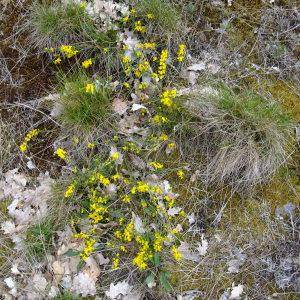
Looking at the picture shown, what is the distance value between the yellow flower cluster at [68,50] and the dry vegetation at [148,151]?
2cm

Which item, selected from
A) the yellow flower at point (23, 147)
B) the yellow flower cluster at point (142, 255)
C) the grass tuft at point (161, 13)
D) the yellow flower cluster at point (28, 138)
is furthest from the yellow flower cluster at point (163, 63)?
the yellow flower cluster at point (142, 255)

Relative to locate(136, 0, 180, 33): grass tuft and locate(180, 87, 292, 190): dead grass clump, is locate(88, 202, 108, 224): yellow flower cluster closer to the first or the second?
locate(180, 87, 292, 190): dead grass clump

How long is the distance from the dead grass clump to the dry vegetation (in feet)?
0.04

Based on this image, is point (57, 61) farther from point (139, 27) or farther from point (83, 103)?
point (139, 27)

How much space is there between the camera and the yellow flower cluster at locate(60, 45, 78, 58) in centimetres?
433

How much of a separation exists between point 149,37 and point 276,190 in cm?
194

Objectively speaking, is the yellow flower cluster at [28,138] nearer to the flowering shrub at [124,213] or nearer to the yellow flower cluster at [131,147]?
the flowering shrub at [124,213]

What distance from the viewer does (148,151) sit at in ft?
13.9

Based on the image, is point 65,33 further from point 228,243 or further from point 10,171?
point 228,243

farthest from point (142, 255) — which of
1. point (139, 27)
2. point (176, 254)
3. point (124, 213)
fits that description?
point (139, 27)

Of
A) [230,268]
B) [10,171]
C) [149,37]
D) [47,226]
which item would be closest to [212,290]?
[230,268]

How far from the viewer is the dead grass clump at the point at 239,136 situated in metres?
4.17

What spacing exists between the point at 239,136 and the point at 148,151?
84 cm

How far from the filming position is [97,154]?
422 centimetres
